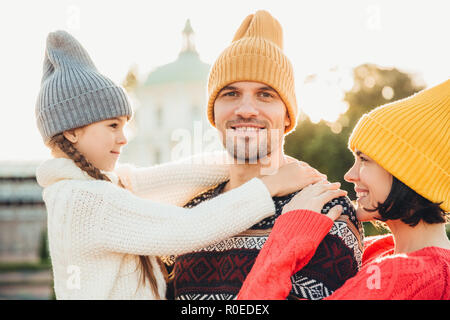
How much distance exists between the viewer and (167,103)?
38.6 metres

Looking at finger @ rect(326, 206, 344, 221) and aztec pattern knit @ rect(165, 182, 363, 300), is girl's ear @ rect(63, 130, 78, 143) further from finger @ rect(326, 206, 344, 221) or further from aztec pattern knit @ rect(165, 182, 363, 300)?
finger @ rect(326, 206, 344, 221)

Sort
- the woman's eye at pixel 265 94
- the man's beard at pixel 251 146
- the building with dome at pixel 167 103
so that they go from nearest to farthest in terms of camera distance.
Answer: the man's beard at pixel 251 146 → the woman's eye at pixel 265 94 → the building with dome at pixel 167 103

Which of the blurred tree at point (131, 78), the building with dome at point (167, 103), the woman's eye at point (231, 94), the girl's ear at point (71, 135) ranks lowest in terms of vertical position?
the building with dome at point (167, 103)

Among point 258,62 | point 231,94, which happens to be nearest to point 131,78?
point 231,94

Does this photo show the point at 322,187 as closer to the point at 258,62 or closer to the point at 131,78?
the point at 258,62

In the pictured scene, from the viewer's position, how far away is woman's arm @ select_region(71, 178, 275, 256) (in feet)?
8.32

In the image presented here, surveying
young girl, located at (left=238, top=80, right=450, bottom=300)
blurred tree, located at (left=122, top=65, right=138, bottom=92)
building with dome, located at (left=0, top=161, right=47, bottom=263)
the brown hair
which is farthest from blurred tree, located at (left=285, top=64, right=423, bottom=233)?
building with dome, located at (left=0, top=161, right=47, bottom=263)

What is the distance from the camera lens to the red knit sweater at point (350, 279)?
2152mm

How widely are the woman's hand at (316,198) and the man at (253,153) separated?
0.06m

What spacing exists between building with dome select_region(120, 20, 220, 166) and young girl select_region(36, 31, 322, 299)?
3358cm

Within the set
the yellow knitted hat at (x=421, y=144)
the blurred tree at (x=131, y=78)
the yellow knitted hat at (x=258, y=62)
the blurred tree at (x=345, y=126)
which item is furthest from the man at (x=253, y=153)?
the blurred tree at (x=131, y=78)

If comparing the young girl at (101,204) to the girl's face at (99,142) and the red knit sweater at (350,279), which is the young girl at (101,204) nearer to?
the girl's face at (99,142)

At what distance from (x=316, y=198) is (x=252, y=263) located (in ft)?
1.49
